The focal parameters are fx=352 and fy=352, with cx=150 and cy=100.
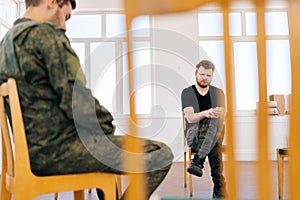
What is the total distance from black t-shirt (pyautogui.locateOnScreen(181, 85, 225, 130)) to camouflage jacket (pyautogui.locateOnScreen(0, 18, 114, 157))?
1994 millimetres

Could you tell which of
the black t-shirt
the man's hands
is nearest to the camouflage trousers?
the man's hands

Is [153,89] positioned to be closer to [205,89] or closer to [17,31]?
[205,89]

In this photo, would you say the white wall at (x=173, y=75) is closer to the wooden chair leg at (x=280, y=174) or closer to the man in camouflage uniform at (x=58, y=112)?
the wooden chair leg at (x=280, y=174)

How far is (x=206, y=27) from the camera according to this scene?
624cm

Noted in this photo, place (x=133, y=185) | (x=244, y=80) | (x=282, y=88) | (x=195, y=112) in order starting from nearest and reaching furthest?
(x=133, y=185) < (x=195, y=112) < (x=244, y=80) < (x=282, y=88)

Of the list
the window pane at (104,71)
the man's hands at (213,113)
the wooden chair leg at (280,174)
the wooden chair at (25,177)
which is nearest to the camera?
the wooden chair at (25,177)

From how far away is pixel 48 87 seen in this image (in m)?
1.23

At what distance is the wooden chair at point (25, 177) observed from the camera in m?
1.19

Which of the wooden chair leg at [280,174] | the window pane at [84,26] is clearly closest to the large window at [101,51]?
the window pane at [84,26]

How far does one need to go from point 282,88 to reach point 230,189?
18.5 feet

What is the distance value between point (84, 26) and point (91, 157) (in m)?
5.32

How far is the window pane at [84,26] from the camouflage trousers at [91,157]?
5.12m

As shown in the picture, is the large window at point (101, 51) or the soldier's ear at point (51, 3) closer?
the soldier's ear at point (51, 3)

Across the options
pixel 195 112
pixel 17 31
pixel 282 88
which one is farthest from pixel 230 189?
pixel 282 88
